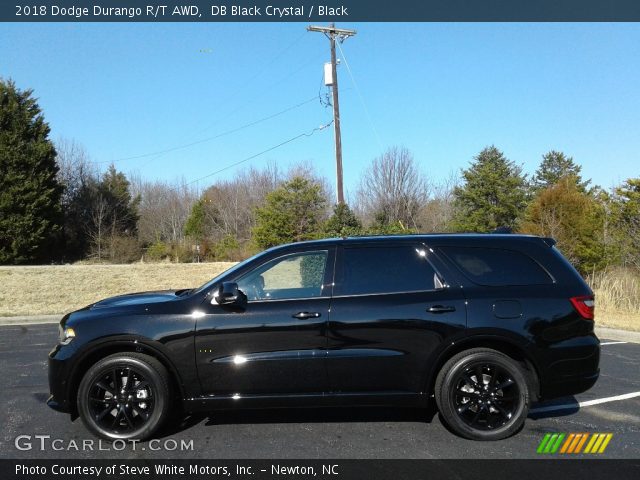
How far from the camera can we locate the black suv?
4.18 metres

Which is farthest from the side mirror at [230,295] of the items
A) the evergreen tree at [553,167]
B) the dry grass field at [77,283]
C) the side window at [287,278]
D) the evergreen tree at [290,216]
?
the evergreen tree at [553,167]

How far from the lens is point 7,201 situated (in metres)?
22.7

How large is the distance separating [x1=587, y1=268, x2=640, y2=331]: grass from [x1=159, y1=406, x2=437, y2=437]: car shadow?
685 cm

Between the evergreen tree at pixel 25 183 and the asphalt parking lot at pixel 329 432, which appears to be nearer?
the asphalt parking lot at pixel 329 432

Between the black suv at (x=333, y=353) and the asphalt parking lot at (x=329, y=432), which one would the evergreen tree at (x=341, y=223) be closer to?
the asphalt parking lot at (x=329, y=432)

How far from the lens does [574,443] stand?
414cm

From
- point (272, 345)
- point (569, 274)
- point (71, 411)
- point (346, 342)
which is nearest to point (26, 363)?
point (71, 411)

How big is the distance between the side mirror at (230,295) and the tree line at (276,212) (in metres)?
12.1

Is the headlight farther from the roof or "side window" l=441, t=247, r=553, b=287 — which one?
"side window" l=441, t=247, r=553, b=287

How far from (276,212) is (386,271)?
16.5 m

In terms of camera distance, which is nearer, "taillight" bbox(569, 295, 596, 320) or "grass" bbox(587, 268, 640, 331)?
"taillight" bbox(569, 295, 596, 320)

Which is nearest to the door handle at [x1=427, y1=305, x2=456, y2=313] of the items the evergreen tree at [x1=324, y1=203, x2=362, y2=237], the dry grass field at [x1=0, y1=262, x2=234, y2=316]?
the dry grass field at [x1=0, y1=262, x2=234, y2=316]

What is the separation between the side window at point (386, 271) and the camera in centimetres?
437
